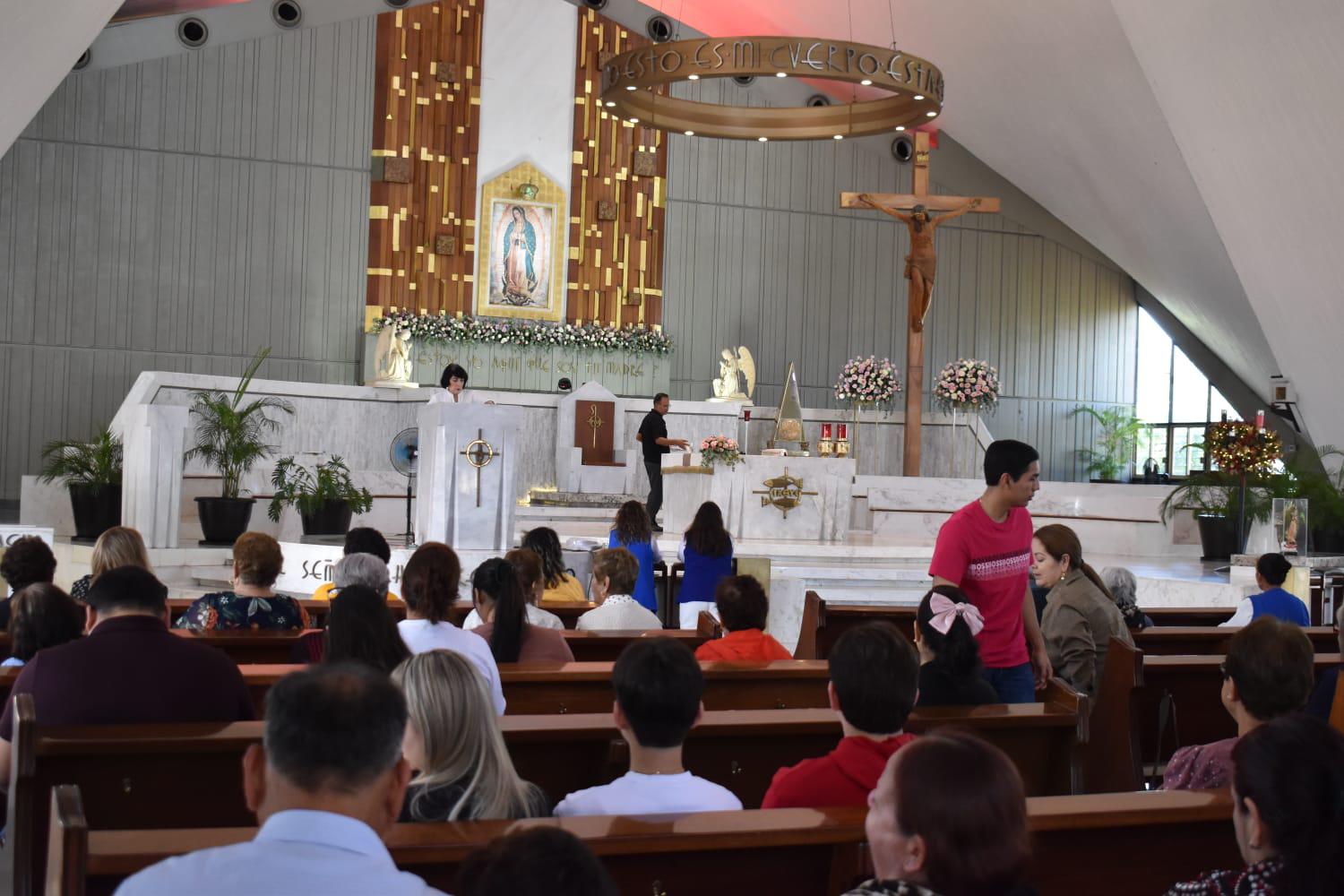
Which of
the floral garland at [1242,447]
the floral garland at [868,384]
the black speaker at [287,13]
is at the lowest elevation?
the floral garland at [1242,447]

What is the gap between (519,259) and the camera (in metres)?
16.3

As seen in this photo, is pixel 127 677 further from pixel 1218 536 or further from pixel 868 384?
pixel 868 384

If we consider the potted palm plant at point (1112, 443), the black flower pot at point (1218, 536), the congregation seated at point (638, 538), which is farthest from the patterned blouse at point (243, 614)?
the potted palm plant at point (1112, 443)

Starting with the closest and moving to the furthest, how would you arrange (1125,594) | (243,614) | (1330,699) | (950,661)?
(1330,699)
(950,661)
(243,614)
(1125,594)

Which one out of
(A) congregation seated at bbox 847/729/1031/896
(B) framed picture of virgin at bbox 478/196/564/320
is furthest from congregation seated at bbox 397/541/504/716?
(B) framed picture of virgin at bbox 478/196/564/320

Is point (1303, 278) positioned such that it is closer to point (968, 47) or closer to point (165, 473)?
point (968, 47)

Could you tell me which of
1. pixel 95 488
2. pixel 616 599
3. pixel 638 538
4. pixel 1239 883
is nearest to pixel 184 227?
pixel 95 488

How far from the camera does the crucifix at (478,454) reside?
8844 mm

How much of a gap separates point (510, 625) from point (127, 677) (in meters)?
1.34

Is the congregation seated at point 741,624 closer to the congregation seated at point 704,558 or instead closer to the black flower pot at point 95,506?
the congregation seated at point 704,558

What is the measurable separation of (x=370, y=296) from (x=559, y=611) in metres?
10.4

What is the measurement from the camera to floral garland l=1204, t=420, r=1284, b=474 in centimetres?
972

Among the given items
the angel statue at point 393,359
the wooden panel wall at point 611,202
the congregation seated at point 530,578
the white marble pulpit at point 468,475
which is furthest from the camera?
the wooden panel wall at point 611,202

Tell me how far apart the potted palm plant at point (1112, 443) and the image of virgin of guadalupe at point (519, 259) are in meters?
7.63
